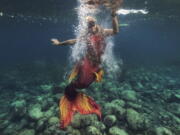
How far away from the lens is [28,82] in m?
21.2

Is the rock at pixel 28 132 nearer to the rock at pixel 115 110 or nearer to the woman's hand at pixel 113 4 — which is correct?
the rock at pixel 115 110

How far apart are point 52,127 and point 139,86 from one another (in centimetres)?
1036

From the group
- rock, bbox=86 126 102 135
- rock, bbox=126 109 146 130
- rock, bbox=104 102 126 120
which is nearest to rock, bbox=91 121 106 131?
rock, bbox=86 126 102 135

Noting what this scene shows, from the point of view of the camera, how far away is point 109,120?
31.9ft

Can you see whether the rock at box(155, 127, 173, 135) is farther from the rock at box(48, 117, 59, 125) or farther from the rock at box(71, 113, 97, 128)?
the rock at box(48, 117, 59, 125)

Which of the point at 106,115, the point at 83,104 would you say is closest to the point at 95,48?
the point at 83,104

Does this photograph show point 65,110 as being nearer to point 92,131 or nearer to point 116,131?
point 92,131

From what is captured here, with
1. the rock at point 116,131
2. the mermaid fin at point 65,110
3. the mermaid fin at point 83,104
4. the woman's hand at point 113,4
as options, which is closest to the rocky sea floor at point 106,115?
the rock at point 116,131

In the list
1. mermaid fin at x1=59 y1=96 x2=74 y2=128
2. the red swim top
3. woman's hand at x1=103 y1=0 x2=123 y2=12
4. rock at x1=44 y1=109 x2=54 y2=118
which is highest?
woman's hand at x1=103 y1=0 x2=123 y2=12

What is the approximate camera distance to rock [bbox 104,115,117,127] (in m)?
9.60

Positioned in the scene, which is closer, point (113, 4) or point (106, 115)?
point (113, 4)

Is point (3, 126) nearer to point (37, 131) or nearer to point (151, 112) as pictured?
point (37, 131)

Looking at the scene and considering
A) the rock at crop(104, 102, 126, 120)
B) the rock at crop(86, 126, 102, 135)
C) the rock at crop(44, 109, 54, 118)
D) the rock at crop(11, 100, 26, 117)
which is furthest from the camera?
the rock at crop(11, 100, 26, 117)

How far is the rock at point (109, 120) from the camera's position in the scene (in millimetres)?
9597
